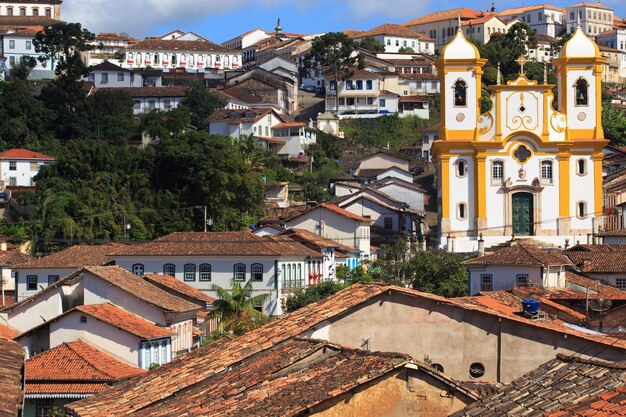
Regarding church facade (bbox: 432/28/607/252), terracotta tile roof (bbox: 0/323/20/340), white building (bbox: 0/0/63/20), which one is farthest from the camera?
white building (bbox: 0/0/63/20)

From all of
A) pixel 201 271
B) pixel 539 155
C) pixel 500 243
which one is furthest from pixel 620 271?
pixel 539 155

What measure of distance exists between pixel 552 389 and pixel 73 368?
70.2 feet

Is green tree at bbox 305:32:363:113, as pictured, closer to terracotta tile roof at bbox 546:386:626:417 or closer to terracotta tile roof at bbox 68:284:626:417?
terracotta tile roof at bbox 68:284:626:417

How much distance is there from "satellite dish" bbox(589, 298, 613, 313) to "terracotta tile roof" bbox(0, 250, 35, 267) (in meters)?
36.4

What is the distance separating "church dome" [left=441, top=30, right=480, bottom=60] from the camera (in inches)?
3071

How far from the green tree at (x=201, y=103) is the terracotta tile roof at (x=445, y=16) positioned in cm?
7048

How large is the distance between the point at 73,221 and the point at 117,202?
16.4 feet

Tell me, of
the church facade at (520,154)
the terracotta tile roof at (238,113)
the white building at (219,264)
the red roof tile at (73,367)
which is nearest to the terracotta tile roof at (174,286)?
the white building at (219,264)

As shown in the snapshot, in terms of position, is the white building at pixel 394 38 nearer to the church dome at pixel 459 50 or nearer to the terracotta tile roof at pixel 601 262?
the church dome at pixel 459 50

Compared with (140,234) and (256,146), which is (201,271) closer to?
(140,234)

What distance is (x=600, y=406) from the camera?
1283 centimetres

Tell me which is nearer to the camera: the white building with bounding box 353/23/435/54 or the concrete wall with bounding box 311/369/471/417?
the concrete wall with bounding box 311/369/471/417

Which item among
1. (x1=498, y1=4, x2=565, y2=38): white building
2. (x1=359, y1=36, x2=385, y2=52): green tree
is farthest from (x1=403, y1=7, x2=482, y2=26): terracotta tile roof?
(x1=359, y1=36, x2=385, y2=52): green tree

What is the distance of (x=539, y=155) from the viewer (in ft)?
252
